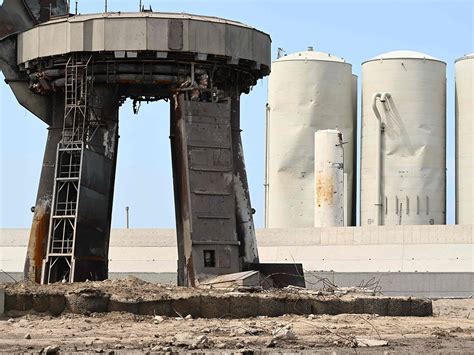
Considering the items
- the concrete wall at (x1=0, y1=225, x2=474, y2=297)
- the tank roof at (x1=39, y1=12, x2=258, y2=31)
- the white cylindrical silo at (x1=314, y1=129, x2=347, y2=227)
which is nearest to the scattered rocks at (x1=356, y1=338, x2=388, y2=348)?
the tank roof at (x1=39, y1=12, x2=258, y2=31)

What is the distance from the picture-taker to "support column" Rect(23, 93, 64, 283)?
35.6m

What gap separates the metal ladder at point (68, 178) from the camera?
34.7 m

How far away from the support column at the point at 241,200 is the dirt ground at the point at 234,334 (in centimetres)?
639

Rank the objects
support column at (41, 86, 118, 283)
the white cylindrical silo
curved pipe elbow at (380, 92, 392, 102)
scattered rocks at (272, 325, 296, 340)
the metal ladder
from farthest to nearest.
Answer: curved pipe elbow at (380, 92, 392, 102)
the white cylindrical silo
the metal ladder
support column at (41, 86, 118, 283)
scattered rocks at (272, 325, 296, 340)

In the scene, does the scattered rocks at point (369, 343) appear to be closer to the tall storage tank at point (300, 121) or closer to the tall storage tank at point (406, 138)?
the tall storage tank at point (406, 138)

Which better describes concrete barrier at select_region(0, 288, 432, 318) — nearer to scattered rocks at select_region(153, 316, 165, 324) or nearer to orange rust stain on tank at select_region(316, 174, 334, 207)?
scattered rocks at select_region(153, 316, 165, 324)

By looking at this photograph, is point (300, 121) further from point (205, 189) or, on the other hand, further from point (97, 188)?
point (205, 189)

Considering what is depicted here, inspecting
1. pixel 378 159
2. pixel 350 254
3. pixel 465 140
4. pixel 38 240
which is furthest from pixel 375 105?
pixel 38 240

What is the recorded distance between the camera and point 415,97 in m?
61.5

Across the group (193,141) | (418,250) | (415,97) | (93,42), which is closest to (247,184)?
(193,141)

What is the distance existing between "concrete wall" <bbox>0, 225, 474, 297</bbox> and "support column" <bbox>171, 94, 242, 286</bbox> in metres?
19.2

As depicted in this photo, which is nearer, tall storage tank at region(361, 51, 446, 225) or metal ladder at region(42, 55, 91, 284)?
metal ladder at region(42, 55, 91, 284)

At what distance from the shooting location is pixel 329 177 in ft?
196

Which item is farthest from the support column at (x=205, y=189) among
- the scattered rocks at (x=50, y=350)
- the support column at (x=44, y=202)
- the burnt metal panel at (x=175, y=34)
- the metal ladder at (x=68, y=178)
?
the scattered rocks at (x=50, y=350)
